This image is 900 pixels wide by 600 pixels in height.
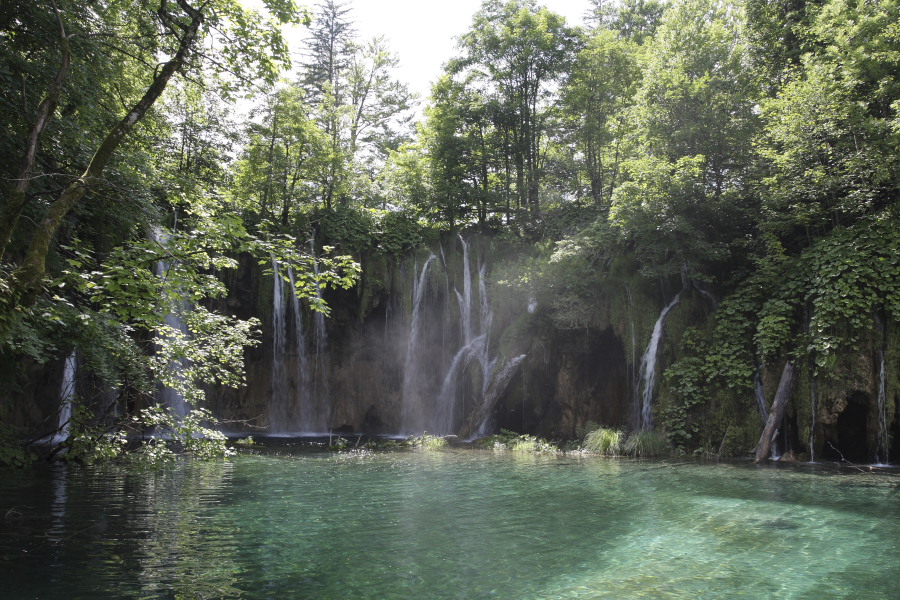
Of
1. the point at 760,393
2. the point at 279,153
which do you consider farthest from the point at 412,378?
the point at 760,393

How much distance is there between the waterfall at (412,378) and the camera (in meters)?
21.4

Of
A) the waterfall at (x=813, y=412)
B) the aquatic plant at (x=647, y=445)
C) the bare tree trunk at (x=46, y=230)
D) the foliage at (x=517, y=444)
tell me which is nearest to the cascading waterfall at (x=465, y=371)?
the foliage at (x=517, y=444)

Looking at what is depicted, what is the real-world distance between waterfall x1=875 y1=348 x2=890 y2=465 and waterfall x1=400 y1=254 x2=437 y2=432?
1422 cm

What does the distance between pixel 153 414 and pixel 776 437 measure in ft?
40.8

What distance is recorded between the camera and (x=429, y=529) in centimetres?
625

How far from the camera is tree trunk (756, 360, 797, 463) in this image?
1206cm

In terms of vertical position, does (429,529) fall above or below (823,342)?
below

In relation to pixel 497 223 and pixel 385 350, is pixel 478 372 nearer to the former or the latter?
pixel 385 350

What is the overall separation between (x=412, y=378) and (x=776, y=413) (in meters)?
12.7

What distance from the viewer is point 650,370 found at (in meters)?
15.1

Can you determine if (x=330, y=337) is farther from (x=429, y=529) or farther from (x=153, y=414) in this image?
(x=429, y=529)

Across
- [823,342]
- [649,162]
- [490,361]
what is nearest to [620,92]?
[649,162]

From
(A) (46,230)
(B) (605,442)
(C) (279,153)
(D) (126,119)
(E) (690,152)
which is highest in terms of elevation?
(C) (279,153)

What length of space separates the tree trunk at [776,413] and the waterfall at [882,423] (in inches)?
60.0
